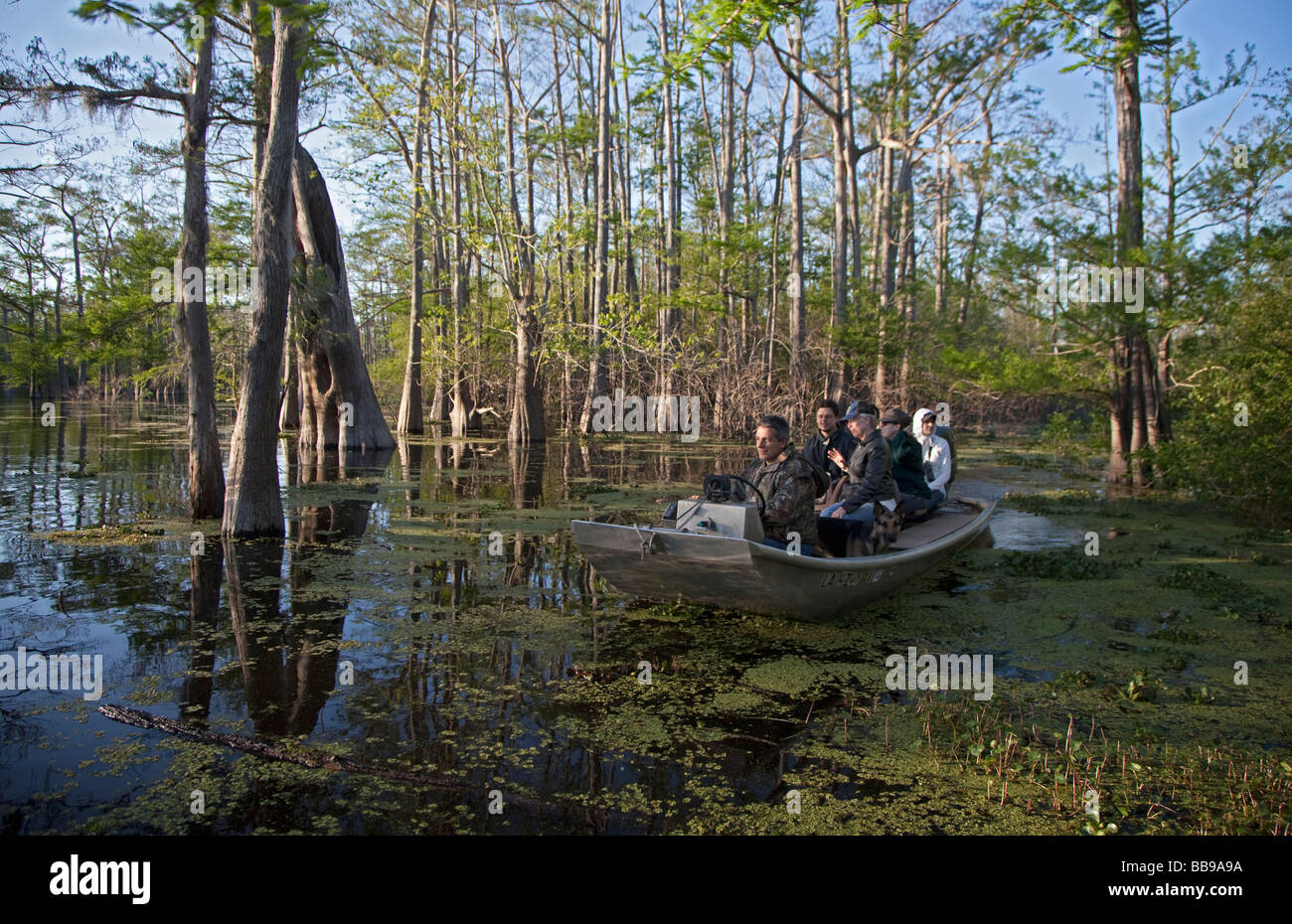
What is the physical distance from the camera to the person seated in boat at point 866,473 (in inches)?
282

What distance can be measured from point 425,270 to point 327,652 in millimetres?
30198

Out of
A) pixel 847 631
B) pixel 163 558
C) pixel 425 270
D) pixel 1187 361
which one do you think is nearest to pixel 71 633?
pixel 163 558

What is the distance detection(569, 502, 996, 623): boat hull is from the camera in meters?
5.40

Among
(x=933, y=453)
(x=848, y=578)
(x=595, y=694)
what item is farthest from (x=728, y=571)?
(x=933, y=453)

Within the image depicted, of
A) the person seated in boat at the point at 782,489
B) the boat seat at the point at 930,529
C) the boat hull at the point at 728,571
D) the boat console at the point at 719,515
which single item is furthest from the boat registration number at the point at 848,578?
the boat seat at the point at 930,529

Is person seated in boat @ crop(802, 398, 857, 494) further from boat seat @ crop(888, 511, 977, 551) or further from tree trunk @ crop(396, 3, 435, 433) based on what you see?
tree trunk @ crop(396, 3, 435, 433)

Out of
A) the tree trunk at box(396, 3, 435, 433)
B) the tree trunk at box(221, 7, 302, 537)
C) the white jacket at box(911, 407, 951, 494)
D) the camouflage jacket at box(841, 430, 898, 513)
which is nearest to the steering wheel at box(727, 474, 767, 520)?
the camouflage jacket at box(841, 430, 898, 513)

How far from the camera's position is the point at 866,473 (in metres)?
7.23

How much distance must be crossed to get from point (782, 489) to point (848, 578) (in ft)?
2.66

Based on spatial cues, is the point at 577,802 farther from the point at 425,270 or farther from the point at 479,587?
the point at 425,270

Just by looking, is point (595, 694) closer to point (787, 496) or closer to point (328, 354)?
point (787, 496)

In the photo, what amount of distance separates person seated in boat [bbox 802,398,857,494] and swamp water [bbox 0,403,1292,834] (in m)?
1.63

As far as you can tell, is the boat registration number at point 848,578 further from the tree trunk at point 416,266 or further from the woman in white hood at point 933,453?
the tree trunk at point 416,266

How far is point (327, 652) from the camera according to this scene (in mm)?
5352
